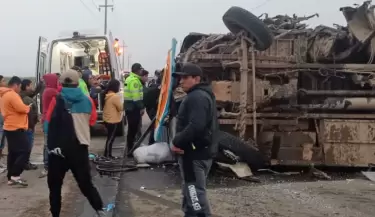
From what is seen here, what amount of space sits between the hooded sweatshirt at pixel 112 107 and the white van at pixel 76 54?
3079 mm

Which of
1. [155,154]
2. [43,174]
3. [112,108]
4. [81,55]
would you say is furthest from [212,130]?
[81,55]

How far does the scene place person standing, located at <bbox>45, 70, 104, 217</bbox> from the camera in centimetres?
502

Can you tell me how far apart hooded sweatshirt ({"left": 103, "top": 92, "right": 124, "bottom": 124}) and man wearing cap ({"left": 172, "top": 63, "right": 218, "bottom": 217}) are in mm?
4618

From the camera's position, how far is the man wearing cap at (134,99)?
374 inches

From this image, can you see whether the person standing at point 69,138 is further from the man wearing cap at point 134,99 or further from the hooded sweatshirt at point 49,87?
the man wearing cap at point 134,99

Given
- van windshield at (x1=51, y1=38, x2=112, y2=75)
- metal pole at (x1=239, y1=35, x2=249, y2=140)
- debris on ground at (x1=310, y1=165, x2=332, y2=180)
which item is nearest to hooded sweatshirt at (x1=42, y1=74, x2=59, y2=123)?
metal pole at (x1=239, y1=35, x2=249, y2=140)

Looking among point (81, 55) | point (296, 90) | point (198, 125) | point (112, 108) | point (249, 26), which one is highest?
point (249, 26)

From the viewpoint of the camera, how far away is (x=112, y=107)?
9180 millimetres

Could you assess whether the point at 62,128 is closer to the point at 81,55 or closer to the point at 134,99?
the point at 134,99

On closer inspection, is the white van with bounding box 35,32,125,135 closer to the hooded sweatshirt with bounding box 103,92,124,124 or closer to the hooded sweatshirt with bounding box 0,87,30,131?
the hooded sweatshirt with bounding box 103,92,124,124

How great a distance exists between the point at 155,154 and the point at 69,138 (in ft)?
12.1

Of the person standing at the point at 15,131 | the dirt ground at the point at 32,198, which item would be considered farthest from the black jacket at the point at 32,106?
the person standing at the point at 15,131

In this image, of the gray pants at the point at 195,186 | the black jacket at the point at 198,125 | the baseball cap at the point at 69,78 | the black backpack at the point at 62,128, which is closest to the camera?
the black jacket at the point at 198,125

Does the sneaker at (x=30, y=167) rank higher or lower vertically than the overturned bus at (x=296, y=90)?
lower
